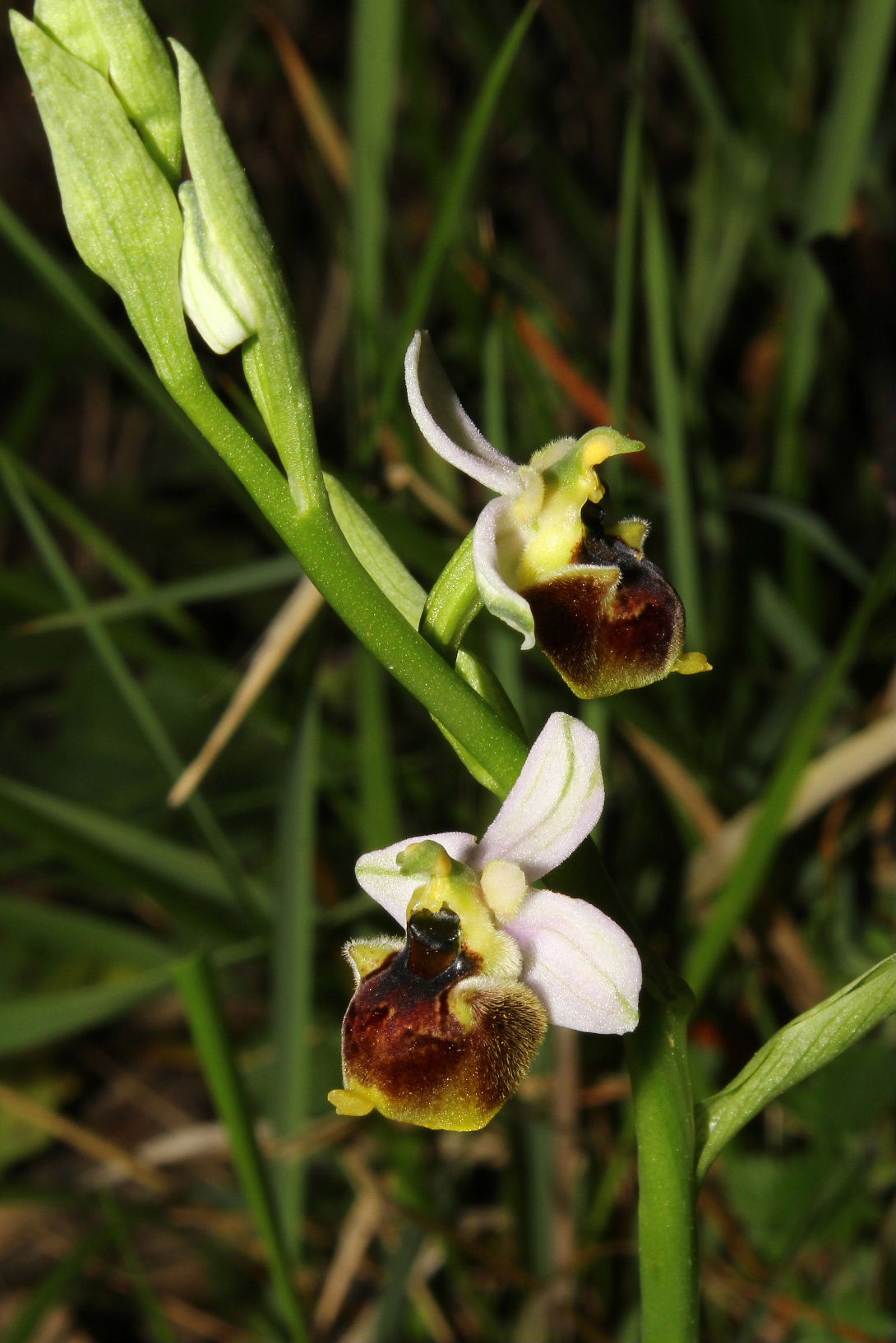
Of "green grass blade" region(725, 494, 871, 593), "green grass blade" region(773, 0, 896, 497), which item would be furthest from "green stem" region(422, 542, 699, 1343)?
"green grass blade" region(773, 0, 896, 497)

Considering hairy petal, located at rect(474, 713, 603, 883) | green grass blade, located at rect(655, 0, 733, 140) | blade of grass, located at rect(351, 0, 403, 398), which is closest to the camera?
hairy petal, located at rect(474, 713, 603, 883)

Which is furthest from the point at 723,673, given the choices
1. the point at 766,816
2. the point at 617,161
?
the point at 617,161

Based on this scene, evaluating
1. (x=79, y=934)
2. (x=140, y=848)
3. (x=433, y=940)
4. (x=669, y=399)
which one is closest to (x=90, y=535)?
(x=140, y=848)

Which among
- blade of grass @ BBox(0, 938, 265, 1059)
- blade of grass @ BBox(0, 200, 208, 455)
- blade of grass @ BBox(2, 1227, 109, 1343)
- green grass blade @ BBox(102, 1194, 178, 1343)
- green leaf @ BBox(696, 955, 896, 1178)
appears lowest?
green grass blade @ BBox(102, 1194, 178, 1343)

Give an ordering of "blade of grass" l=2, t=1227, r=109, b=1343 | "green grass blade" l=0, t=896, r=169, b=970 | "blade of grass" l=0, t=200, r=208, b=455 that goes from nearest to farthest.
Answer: "blade of grass" l=0, t=200, r=208, b=455, "blade of grass" l=2, t=1227, r=109, b=1343, "green grass blade" l=0, t=896, r=169, b=970

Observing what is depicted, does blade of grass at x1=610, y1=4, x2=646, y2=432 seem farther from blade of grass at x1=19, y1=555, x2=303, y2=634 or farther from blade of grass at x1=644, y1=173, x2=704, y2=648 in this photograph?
blade of grass at x1=19, y1=555, x2=303, y2=634

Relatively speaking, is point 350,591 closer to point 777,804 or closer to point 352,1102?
point 352,1102

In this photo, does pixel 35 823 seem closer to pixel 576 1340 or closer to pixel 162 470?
pixel 576 1340
